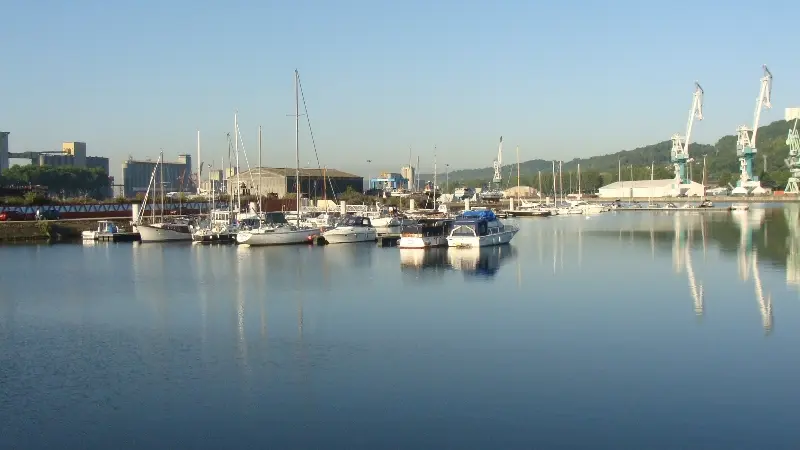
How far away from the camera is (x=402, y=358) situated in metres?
13.8

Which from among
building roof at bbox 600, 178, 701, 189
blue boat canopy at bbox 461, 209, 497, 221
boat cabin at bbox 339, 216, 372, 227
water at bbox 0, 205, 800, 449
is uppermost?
building roof at bbox 600, 178, 701, 189

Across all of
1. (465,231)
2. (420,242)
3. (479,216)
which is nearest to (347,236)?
(420,242)

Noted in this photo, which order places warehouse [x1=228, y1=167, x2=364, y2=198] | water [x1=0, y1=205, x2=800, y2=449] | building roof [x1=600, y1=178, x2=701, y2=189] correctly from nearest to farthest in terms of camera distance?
water [x1=0, y1=205, x2=800, y2=449] < warehouse [x1=228, y1=167, x2=364, y2=198] < building roof [x1=600, y1=178, x2=701, y2=189]

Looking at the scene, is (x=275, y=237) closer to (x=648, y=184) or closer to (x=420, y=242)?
(x=420, y=242)

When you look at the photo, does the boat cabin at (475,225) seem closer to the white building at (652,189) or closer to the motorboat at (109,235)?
the motorboat at (109,235)

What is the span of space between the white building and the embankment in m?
77.5

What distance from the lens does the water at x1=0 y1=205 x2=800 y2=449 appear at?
10.1 m

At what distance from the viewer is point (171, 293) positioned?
71.8 ft

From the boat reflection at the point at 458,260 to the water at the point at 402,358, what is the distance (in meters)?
0.32

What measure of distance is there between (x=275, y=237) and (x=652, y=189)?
290ft

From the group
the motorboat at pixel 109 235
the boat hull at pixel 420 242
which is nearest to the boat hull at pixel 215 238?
the motorboat at pixel 109 235

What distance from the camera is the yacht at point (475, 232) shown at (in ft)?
111

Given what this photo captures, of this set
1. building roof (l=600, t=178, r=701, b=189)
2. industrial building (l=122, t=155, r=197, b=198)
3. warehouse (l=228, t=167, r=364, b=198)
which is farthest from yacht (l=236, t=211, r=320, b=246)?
industrial building (l=122, t=155, r=197, b=198)

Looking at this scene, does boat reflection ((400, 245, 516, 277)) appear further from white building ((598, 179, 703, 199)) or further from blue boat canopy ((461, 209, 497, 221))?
white building ((598, 179, 703, 199))
